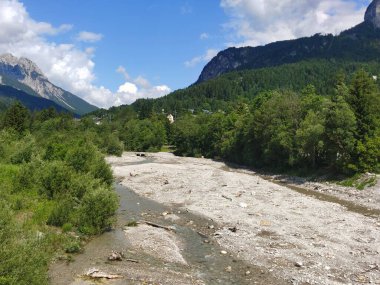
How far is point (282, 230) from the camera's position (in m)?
33.1

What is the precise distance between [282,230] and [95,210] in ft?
51.9

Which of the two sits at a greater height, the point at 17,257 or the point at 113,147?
the point at 17,257

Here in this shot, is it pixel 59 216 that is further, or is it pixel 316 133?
pixel 316 133

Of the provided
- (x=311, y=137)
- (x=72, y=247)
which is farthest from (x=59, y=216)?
(x=311, y=137)

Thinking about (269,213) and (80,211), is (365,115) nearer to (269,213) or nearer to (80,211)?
(269,213)

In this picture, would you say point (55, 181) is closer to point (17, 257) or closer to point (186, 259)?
point (186, 259)

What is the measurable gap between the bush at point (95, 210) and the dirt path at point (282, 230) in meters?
5.83

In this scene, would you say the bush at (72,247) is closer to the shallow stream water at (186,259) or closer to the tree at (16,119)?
the shallow stream water at (186,259)

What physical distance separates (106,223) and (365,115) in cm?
4645

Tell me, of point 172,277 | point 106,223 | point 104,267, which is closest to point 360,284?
point 172,277

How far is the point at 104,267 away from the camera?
78.0 feet

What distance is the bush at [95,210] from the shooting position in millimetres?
30386

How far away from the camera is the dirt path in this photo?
941 inches

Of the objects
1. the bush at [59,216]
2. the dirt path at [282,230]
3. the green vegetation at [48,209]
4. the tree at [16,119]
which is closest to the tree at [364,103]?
the dirt path at [282,230]
